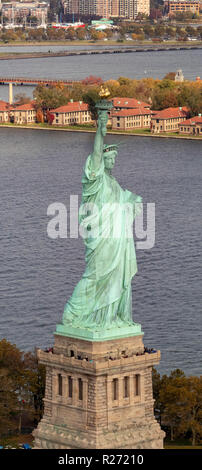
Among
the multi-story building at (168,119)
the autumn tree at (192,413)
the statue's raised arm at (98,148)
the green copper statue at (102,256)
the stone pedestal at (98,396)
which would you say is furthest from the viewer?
the multi-story building at (168,119)

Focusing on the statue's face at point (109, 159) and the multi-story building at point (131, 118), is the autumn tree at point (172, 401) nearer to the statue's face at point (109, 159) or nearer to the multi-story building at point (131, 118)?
the statue's face at point (109, 159)

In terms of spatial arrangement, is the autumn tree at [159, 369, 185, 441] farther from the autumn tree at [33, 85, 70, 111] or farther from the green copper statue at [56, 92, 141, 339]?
the autumn tree at [33, 85, 70, 111]

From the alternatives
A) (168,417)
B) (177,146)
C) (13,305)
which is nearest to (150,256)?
(13,305)

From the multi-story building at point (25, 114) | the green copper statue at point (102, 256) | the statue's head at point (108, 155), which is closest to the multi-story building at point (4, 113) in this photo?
the multi-story building at point (25, 114)

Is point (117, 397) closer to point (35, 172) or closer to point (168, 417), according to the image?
point (168, 417)

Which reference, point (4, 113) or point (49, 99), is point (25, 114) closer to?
point (49, 99)

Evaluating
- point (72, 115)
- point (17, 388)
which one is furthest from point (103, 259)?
point (72, 115)

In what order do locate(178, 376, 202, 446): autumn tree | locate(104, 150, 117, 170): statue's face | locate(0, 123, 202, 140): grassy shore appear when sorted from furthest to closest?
locate(0, 123, 202, 140): grassy shore → locate(178, 376, 202, 446): autumn tree → locate(104, 150, 117, 170): statue's face

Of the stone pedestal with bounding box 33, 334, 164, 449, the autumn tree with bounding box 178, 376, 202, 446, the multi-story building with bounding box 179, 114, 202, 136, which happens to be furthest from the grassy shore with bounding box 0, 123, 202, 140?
the stone pedestal with bounding box 33, 334, 164, 449
